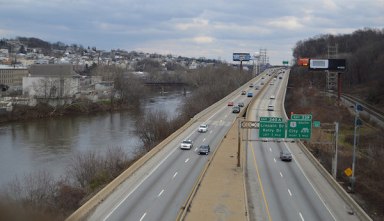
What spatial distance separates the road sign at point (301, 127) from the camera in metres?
32.3

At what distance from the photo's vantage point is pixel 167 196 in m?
24.5

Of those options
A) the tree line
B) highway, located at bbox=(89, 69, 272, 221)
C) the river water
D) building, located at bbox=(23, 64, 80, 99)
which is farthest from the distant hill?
building, located at bbox=(23, 64, 80, 99)

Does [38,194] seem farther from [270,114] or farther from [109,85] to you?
[109,85]

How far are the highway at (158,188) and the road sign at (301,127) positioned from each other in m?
7.20

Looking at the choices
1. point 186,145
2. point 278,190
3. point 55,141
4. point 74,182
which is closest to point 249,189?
point 278,190

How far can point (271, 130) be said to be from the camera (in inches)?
1294

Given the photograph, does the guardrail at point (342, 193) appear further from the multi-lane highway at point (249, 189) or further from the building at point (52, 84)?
the building at point (52, 84)

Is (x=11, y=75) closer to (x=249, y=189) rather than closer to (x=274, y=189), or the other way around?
(x=249, y=189)

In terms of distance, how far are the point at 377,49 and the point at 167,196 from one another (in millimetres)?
109060

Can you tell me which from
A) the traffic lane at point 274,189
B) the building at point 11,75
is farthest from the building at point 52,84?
the traffic lane at point 274,189

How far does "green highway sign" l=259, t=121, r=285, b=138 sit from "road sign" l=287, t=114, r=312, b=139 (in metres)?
0.56

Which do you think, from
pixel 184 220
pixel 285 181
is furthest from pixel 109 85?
pixel 184 220

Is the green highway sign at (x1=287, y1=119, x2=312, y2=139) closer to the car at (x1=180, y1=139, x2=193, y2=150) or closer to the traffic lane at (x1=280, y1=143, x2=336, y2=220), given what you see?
the traffic lane at (x1=280, y1=143, x2=336, y2=220)

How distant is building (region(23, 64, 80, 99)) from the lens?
9200 cm
